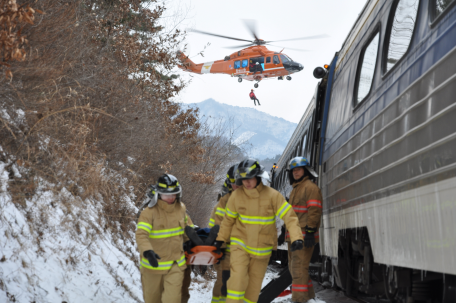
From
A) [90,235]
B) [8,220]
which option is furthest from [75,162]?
[8,220]

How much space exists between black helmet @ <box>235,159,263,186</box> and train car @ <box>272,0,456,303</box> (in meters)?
1.02

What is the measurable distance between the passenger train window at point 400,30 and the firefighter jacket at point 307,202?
7.22ft

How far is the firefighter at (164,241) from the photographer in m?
4.72

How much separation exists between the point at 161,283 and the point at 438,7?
3.69 meters

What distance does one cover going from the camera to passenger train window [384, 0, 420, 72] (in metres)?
3.46

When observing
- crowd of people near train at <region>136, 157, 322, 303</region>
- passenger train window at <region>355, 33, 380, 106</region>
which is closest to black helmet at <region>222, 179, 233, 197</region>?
crowd of people near train at <region>136, 157, 322, 303</region>

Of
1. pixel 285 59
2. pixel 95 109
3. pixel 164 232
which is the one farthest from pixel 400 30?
pixel 285 59

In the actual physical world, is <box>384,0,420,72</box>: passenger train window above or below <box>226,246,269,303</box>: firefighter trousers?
above

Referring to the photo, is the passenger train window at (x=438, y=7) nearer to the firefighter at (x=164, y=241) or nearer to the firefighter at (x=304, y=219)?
the firefighter at (x=164, y=241)

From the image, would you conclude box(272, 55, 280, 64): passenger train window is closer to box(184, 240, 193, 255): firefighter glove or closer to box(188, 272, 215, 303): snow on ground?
box(188, 272, 215, 303): snow on ground

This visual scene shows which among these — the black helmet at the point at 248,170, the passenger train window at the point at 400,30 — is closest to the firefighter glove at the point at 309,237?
the black helmet at the point at 248,170

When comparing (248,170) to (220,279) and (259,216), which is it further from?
(220,279)

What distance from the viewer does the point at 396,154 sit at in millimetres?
3389

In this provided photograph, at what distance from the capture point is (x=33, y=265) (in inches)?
202
